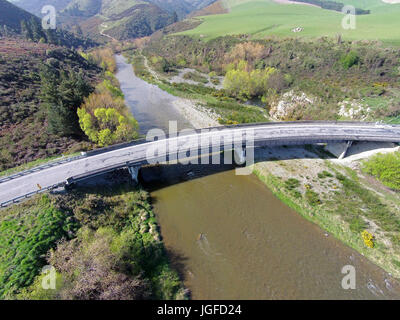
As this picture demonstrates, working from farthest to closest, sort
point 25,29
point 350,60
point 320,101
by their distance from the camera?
point 25,29 < point 350,60 < point 320,101

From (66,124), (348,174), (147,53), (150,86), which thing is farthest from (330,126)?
(147,53)

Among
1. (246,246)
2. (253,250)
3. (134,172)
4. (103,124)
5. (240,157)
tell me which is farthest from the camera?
(240,157)

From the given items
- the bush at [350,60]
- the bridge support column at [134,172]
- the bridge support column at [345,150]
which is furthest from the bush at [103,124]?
the bush at [350,60]

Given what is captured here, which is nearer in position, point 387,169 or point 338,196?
point 338,196

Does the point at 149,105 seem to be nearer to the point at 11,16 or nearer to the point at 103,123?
the point at 103,123

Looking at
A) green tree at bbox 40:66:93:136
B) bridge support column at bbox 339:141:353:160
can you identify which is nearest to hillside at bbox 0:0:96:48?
green tree at bbox 40:66:93:136

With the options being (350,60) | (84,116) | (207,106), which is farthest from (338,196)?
(350,60)

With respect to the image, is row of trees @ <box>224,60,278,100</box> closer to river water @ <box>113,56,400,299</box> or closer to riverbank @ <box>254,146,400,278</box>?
riverbank @ <box>254,146,400,278</box>
